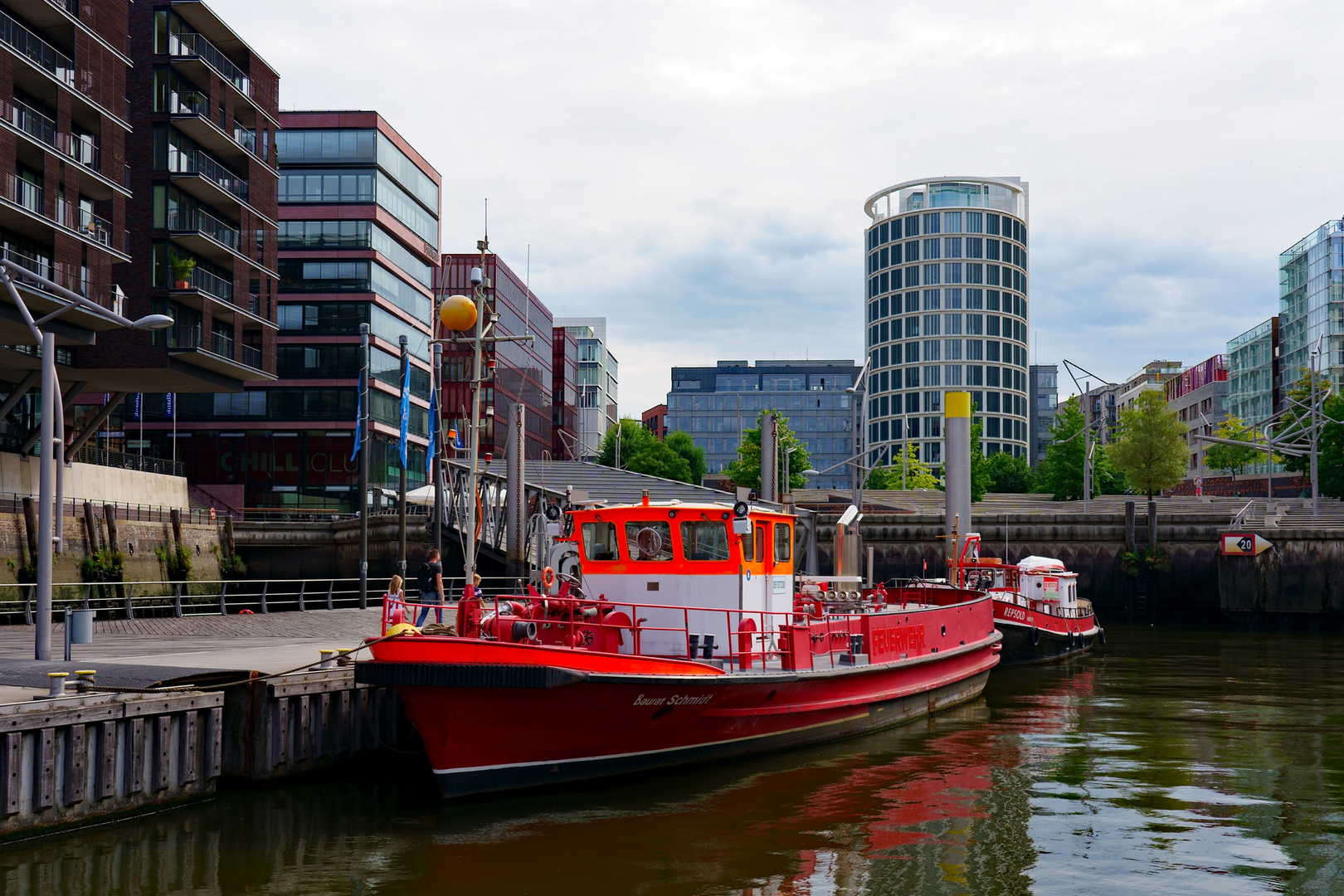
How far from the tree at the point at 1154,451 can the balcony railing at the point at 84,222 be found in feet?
200

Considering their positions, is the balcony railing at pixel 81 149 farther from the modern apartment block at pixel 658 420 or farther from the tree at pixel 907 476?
the modern apartment block at pixel 658 420

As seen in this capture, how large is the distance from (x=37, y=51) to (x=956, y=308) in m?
112

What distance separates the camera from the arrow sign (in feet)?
157

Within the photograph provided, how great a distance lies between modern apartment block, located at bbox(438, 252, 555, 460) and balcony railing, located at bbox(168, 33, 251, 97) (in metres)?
28.7

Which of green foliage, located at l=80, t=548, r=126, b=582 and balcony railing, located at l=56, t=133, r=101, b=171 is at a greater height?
balcony railing, located at l=56, t=133, r=101, b=171

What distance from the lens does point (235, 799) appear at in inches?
572

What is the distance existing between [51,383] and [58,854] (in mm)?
8966

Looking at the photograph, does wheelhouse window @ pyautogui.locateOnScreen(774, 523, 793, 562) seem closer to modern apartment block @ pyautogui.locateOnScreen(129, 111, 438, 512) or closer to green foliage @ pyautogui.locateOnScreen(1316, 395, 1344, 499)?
modern apartment block @ pyautogui.locateOnScreen(129, 111, 438, 512)

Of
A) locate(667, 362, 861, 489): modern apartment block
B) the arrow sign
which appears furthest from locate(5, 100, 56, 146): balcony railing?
locate(667, 362, 861, 489): modern apartment block

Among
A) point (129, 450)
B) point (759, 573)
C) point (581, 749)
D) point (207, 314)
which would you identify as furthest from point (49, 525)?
point (129, 450)

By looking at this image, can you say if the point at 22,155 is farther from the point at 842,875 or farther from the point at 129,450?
the point at 842,875

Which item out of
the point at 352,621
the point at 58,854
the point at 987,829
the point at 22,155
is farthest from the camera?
the point at 22,155

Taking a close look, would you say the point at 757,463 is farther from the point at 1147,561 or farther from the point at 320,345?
the point at 1147,561

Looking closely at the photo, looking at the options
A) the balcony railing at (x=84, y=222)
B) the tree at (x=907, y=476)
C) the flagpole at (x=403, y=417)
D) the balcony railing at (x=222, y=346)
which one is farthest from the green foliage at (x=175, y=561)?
the tree at (x=907, y=476)
